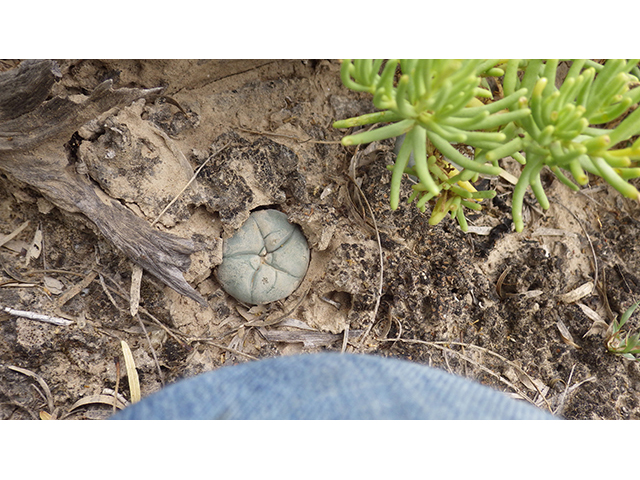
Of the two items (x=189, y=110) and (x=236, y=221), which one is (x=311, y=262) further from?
(x=189, y=110)

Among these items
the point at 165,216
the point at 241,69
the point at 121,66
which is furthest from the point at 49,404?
the point at 241,69

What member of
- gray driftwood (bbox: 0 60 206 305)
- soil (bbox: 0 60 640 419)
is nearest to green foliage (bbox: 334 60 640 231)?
soil (bbox: 0 60 640 419)

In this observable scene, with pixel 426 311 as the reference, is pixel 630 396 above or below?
below

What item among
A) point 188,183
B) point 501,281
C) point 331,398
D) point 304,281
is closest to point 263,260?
point 304,281

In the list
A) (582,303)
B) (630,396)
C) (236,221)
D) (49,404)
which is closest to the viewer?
(49,404)

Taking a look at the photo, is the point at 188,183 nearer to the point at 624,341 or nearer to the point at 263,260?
the point at 263,260

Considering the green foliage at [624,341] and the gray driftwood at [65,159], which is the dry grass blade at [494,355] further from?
the gray driftwood at [65,159]

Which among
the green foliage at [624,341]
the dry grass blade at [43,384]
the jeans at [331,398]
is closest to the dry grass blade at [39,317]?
the dry grass blade at [43,384]

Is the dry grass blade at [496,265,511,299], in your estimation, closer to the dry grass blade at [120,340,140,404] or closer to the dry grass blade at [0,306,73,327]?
the dry grass blade at [120,340,140,404]
